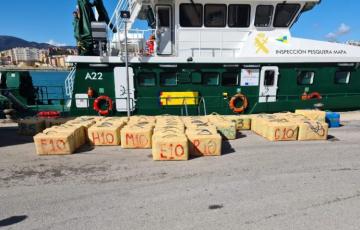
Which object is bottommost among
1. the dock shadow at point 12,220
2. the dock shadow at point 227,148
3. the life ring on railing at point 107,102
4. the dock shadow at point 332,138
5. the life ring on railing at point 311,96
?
the dock shadow at point 12,220

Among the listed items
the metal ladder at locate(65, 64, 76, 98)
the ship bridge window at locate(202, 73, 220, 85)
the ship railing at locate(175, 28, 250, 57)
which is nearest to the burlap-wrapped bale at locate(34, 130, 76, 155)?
the metal ladder at locate(65, 64, 76, 98)

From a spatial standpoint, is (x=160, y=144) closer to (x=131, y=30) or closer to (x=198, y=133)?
(x=198, y=133)

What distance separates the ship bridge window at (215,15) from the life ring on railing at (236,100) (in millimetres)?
3239

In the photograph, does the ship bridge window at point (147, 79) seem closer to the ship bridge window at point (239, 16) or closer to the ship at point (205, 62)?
the ship at point (205, 62)

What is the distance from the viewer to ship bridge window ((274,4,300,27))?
11474 millimetres

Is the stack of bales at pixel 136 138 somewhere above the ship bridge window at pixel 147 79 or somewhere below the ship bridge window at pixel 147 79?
below

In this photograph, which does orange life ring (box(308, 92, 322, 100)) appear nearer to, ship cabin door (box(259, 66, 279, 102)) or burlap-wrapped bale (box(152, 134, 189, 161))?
ship cabin door (box(259, 66, 279, 102))

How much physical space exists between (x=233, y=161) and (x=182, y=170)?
143 centimetres

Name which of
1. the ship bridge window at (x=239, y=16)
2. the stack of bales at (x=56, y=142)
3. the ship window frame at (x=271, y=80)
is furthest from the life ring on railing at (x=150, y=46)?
the stack of bales at (x=56, y=142)

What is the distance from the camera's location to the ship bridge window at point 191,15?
1113 cm

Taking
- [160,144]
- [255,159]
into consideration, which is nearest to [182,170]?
[160,144]

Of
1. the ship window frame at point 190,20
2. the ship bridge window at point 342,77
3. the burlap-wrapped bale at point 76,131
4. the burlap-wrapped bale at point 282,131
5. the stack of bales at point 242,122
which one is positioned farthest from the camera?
the ship bridge window at point 342,77

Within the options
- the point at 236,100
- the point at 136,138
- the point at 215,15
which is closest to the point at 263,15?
the point at 215,15

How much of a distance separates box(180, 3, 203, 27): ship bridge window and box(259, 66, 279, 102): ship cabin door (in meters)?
3.68
